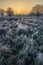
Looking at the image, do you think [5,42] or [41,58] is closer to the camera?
[41,58]

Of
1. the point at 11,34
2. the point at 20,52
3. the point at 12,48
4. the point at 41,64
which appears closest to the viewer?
the point at 41,64

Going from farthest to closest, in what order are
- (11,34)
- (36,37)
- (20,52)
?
(11,34), (36,37), (20,52)

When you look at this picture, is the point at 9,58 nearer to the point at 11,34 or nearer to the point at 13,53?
the point at 13,53

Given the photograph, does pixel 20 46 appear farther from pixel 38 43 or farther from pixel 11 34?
pixel 11 34

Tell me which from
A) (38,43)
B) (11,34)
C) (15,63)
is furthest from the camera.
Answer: (11,34)

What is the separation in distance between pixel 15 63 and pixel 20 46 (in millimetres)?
1075

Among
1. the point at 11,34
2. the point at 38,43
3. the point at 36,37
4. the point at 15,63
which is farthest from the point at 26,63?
the point at 11,34

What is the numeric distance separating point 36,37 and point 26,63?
2.24 m

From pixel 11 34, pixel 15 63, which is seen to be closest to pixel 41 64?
pixel 15 63

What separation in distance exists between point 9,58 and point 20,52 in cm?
44

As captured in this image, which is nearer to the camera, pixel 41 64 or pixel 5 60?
pixel 41 64

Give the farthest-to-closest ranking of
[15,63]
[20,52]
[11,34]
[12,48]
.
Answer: [11,34]
[12,48]
[20,52]
[15,63]

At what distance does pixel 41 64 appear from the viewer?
15.0ft

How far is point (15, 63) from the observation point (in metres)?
4.86
